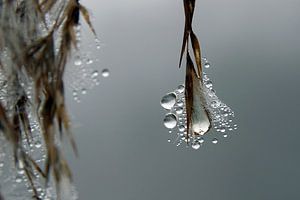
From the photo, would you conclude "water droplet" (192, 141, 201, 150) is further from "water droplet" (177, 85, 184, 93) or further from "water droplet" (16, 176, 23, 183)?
"water droplet" (16, 176, 23, 183)

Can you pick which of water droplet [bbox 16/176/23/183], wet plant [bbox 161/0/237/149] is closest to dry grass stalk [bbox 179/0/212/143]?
wet plant [bbox 161/0/237/149]

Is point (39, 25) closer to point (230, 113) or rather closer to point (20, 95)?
point (20, 95)

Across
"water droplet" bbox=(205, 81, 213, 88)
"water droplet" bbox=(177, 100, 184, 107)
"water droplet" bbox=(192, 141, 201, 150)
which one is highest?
"water droplet" bbox=(205, 81, 213, 88)

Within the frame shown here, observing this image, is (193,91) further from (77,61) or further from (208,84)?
(77,61)

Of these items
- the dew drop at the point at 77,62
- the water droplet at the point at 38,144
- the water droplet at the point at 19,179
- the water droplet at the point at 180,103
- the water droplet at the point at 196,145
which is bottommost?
the water droplet at the point at 196,145

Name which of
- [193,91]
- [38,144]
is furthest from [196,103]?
[38,144]

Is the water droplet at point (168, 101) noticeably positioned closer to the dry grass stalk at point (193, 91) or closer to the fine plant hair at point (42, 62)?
the dry grass stalk at point (193, 91)

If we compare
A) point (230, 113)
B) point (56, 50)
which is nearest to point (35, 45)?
point (56, 50)

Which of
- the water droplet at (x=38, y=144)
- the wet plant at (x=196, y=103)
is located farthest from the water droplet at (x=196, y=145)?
the water droplet at (x=38, y=144)
